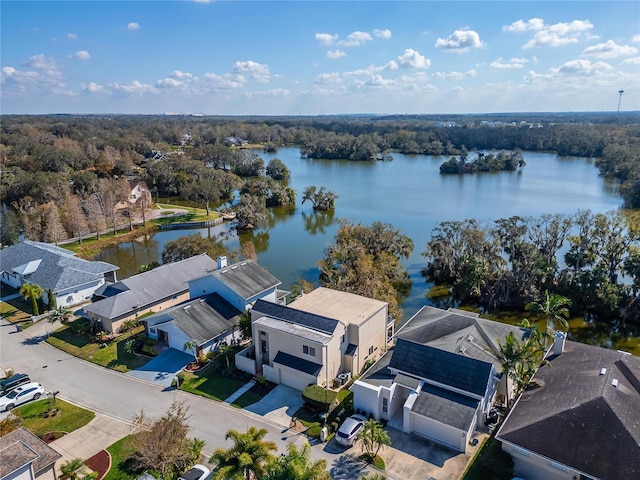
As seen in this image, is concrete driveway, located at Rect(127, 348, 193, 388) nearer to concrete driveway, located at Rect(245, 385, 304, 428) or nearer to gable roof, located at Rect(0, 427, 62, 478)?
concrete driveway, located at Rect(245, 385, 304, 428)

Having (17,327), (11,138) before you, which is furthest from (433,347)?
(11,138)

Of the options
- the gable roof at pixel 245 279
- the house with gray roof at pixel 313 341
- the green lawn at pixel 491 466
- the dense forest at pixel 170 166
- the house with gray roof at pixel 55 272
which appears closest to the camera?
the green lawn at pixel 491 466

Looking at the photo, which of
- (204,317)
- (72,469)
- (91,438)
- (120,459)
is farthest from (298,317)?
(72,469)

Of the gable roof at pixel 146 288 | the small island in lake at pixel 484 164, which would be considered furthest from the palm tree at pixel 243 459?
the small island in lake at pixel 484 164

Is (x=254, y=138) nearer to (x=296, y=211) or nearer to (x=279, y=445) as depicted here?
(x=296, y=211)

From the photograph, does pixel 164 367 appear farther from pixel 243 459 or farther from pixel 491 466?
pixel 491 466

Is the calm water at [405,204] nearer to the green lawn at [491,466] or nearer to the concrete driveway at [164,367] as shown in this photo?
the concrete driveway at [164,367]

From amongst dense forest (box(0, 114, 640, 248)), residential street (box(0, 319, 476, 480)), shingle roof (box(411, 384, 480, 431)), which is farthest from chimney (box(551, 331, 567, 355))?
dense forest (box(0, 114, 640, 248))
